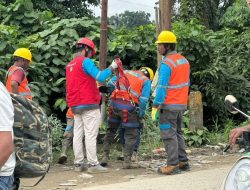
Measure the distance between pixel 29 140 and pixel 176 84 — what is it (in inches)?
182

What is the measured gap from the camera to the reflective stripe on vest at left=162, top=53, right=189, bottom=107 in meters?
7.39

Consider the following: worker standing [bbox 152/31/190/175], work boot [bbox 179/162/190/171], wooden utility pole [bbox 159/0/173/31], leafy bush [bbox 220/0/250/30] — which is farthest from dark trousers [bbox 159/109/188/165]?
leafy bush [bbox 220/0/250/30]

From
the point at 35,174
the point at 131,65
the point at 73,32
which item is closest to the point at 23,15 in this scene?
the point at 73,32

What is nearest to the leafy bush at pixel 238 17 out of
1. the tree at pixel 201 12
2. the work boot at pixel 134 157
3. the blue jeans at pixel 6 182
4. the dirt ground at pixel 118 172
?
the tree at pixel 201 12

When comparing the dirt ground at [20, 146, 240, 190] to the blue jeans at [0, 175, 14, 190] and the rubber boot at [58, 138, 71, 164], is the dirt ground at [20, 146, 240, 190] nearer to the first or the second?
the rubber boot at [58, 138, 71, 164]

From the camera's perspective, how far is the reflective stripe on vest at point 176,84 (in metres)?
7.39

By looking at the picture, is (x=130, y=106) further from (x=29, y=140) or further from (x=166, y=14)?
(x=29, y=140)

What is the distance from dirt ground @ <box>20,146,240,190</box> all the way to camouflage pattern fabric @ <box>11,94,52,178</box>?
3620 mm

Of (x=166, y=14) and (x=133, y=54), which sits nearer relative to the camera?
(x=166, y=14)

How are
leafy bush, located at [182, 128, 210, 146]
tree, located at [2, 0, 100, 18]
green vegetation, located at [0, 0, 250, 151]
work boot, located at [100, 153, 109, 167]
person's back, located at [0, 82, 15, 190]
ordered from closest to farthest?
person's back, located at [0, 82, 15, 190]
work boot, located at [100, 153, 109, 167]
leafy bush, located at [182, 128, 210, 146]
green vegetation, located at [0, 0, 250, 151]
tree, located at [2, 0, 100, 18]

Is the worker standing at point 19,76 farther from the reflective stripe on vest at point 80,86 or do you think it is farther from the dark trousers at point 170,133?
the dark trousers at point 170,133

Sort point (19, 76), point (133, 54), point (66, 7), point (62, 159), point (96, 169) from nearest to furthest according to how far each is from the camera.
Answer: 1. point (19, 76)
2. point (96, 169)
3. point (62, 159)
4. point (133, 54)
5. point (66, 7)

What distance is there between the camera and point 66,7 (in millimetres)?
22562

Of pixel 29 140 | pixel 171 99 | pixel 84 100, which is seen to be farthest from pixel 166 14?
pixel 29 140
